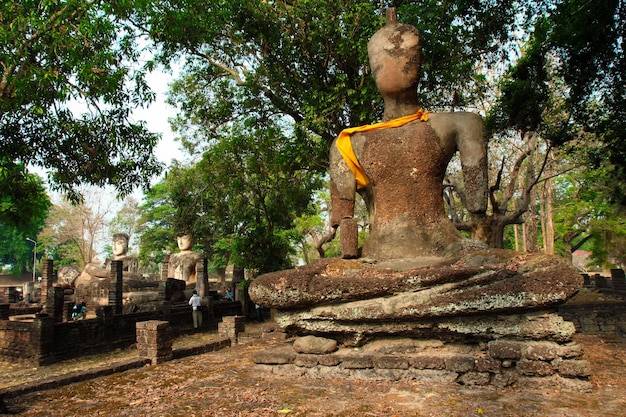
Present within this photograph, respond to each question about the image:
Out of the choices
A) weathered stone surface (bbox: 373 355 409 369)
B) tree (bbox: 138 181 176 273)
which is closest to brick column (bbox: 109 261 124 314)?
weathered stone surface (bbox: 373 355 409 369)

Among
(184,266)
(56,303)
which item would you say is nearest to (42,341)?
(56,303)

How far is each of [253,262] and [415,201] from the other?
11.7m

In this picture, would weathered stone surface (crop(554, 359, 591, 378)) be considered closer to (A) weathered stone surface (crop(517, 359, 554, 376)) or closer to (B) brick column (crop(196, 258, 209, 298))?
(A) weathered stone surface (crop(517, 359, 554, 376))

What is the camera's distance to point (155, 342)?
7535 millimetres

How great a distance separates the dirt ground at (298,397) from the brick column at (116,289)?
9.11m

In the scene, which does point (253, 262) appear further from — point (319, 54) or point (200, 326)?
point (319, 54)

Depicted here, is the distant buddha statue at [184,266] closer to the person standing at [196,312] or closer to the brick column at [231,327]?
the person standing at [196,312]

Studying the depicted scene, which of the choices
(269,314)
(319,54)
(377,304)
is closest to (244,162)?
(319,54)

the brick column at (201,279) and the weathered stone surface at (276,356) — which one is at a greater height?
the brick column at (201,279)

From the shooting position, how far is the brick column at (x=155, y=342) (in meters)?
7.52

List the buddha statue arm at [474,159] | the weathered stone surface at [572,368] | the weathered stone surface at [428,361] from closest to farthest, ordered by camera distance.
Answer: the weathered stone surface at [572,368]
the weathered stone surface at [428,361]
the buddha statue arm at [474,159]

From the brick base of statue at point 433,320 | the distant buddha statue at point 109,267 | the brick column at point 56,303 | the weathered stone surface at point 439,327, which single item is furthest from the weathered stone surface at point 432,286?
the distant buddha statue at point 109,267

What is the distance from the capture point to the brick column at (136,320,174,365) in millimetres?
7520

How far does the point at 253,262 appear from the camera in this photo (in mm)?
16984
